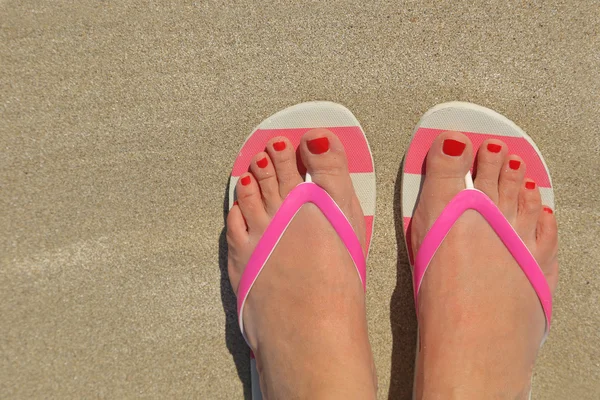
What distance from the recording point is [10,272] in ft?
3.29

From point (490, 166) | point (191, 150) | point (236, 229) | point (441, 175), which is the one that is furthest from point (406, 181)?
point (191, 150)

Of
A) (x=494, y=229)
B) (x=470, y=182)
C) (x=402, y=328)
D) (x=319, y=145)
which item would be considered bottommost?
(x=402, y=328)

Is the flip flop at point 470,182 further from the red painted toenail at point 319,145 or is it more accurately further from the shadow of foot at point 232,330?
the shadow of foot at point 232,330

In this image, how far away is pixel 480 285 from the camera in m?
0.92

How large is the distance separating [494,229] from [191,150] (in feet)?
2.41

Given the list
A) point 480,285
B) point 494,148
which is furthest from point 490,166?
point 480,285

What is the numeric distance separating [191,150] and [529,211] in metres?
0.81

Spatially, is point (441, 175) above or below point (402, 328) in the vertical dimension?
above

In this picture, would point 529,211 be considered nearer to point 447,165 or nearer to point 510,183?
point 510,183

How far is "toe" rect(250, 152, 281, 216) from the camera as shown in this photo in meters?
0.98

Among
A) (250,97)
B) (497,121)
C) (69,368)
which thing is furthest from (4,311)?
(497,121)

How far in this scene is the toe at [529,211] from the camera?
3.14 ft

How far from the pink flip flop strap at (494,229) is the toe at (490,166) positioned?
0.02m

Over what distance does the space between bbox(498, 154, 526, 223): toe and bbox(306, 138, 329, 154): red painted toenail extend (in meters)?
0.42
